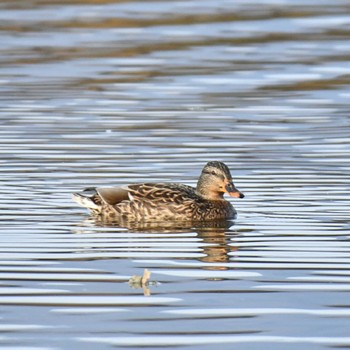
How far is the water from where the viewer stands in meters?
9.48

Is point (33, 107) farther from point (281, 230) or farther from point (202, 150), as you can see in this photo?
point (281, 230)

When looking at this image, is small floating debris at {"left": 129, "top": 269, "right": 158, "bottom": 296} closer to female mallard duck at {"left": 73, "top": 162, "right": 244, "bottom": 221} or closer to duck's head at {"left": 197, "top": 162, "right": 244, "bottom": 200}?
female mallard duck at {"left": 73, "top": 162, "right": 244, "bottom": 221}

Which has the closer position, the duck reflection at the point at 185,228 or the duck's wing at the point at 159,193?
the duck reflection at the point at 185,228

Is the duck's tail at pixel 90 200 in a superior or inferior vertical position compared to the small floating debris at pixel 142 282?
superior

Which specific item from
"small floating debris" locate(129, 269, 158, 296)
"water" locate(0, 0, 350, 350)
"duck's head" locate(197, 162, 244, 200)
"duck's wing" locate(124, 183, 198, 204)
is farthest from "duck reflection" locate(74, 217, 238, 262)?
"small floating debris" locate(129, 269, 158, 296)

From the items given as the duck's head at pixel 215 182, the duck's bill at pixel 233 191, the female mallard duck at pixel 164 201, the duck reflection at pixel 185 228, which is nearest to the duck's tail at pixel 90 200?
the female mallard duck at pixel 164 201

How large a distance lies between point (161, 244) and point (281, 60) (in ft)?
49.3

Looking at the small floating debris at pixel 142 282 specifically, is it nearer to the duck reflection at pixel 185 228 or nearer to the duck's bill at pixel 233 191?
the duck reflection at pixel 185 228

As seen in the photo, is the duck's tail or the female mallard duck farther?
the female mallard duck

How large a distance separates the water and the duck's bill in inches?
7.7

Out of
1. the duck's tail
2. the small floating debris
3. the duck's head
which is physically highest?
the duck's head

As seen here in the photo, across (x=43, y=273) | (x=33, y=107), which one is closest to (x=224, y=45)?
(x=33, y=107)

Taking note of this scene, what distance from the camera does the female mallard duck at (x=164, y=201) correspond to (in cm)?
1434

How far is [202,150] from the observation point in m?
17.9
